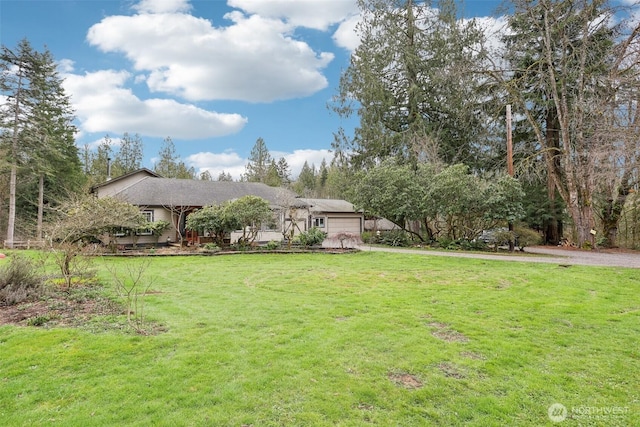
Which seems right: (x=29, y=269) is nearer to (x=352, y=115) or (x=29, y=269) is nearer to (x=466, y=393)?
(x=466, y=393)

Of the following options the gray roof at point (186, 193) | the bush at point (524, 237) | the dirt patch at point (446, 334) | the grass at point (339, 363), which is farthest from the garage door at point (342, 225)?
the dirt patch at point (446, 334)

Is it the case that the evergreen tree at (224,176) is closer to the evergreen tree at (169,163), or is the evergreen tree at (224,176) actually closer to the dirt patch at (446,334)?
the evergreen tree at (169,163)

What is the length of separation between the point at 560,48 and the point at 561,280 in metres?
16.3

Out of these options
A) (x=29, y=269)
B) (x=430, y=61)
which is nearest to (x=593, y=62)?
(x=430, y=61)

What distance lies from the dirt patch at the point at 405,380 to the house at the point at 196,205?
12831 millimetres

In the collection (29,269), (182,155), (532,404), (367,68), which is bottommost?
(532,404)

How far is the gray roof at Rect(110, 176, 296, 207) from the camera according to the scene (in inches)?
726

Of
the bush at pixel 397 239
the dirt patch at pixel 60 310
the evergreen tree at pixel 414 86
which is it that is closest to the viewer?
the dirt patch at pixel 60 310

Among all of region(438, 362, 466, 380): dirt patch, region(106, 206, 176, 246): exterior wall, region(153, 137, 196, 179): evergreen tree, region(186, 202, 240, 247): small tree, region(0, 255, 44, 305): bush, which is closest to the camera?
region(438, 362, 466, 380): dirt patch

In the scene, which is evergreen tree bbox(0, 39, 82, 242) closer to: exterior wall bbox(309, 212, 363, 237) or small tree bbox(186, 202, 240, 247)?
small tree bbox(186, 202, 240, 247)

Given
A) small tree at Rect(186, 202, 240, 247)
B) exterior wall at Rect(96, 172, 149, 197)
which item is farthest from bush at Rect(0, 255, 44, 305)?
exterior wall at Rect(96, 172, 149, 197)

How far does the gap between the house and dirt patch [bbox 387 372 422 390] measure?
1283cm

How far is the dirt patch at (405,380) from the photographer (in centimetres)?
339

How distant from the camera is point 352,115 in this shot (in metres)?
25.1
